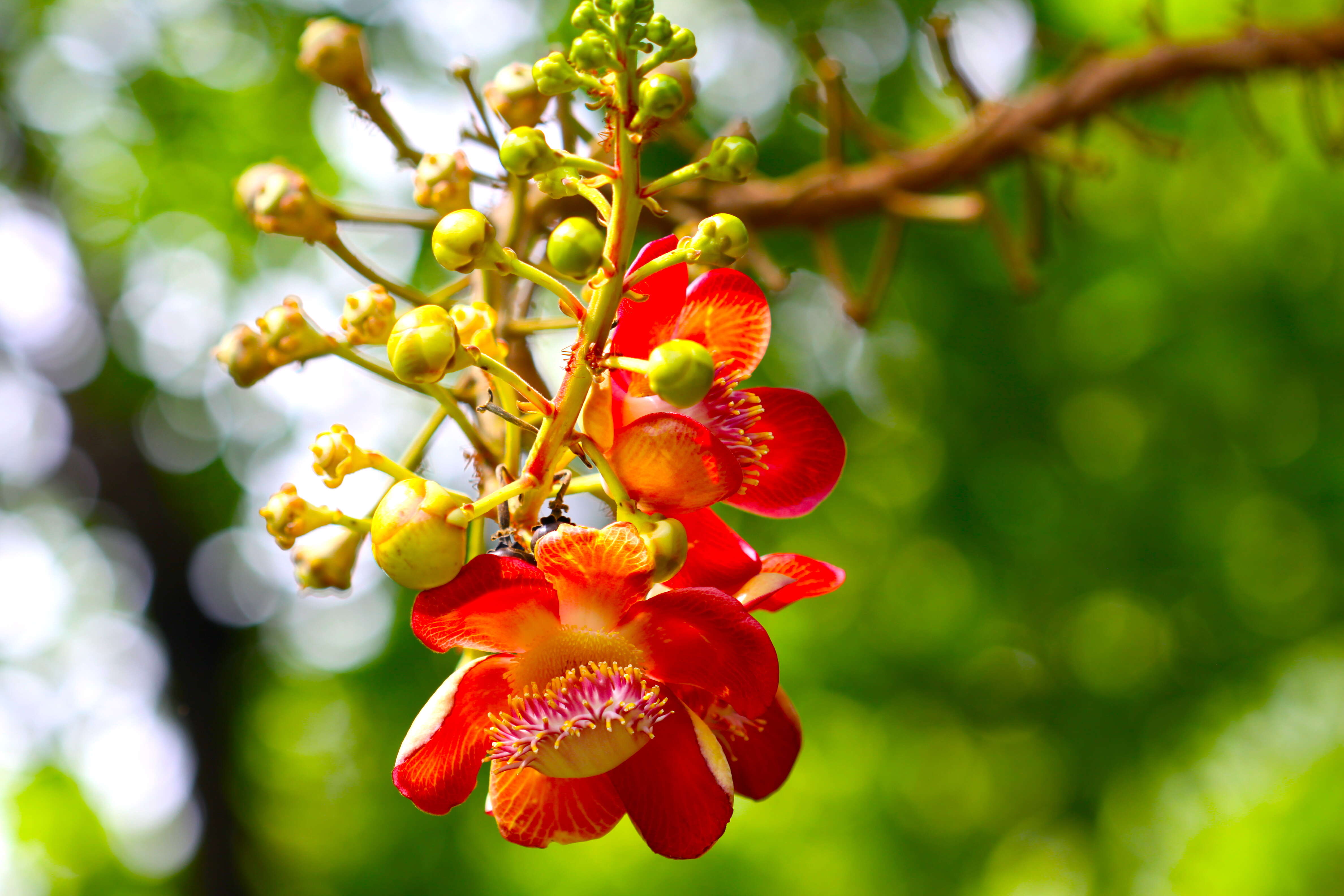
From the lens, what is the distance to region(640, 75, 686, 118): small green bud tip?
0.52m

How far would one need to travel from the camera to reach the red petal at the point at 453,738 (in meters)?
0.61

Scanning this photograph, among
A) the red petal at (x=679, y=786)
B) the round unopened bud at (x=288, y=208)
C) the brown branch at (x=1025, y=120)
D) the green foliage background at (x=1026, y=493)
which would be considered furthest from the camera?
the green foliage background at (x=1026, y=493)

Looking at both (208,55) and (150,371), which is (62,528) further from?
(208,55)

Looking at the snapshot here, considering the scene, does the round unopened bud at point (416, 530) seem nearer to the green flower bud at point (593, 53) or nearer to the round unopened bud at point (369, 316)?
the round unopened bud at point (369, 316)

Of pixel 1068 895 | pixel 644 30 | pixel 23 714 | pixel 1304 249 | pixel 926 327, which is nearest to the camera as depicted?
pixel 644 30

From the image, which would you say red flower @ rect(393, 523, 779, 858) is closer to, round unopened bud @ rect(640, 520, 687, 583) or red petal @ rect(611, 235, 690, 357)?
round unopened bud @ rect(640, 520, 687, 583)

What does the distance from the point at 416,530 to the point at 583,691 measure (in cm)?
17

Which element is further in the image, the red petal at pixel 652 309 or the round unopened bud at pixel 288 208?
the round unopened bud at pixel 288 208

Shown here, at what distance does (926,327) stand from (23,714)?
582 cm

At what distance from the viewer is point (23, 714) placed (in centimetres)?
541

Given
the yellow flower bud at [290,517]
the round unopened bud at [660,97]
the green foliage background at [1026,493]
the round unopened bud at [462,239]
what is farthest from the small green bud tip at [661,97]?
the green foliage background at [1026,493]

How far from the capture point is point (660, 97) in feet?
1.72

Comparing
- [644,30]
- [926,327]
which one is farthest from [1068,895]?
[644,30]

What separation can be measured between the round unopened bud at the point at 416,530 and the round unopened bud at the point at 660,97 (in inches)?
10.4
